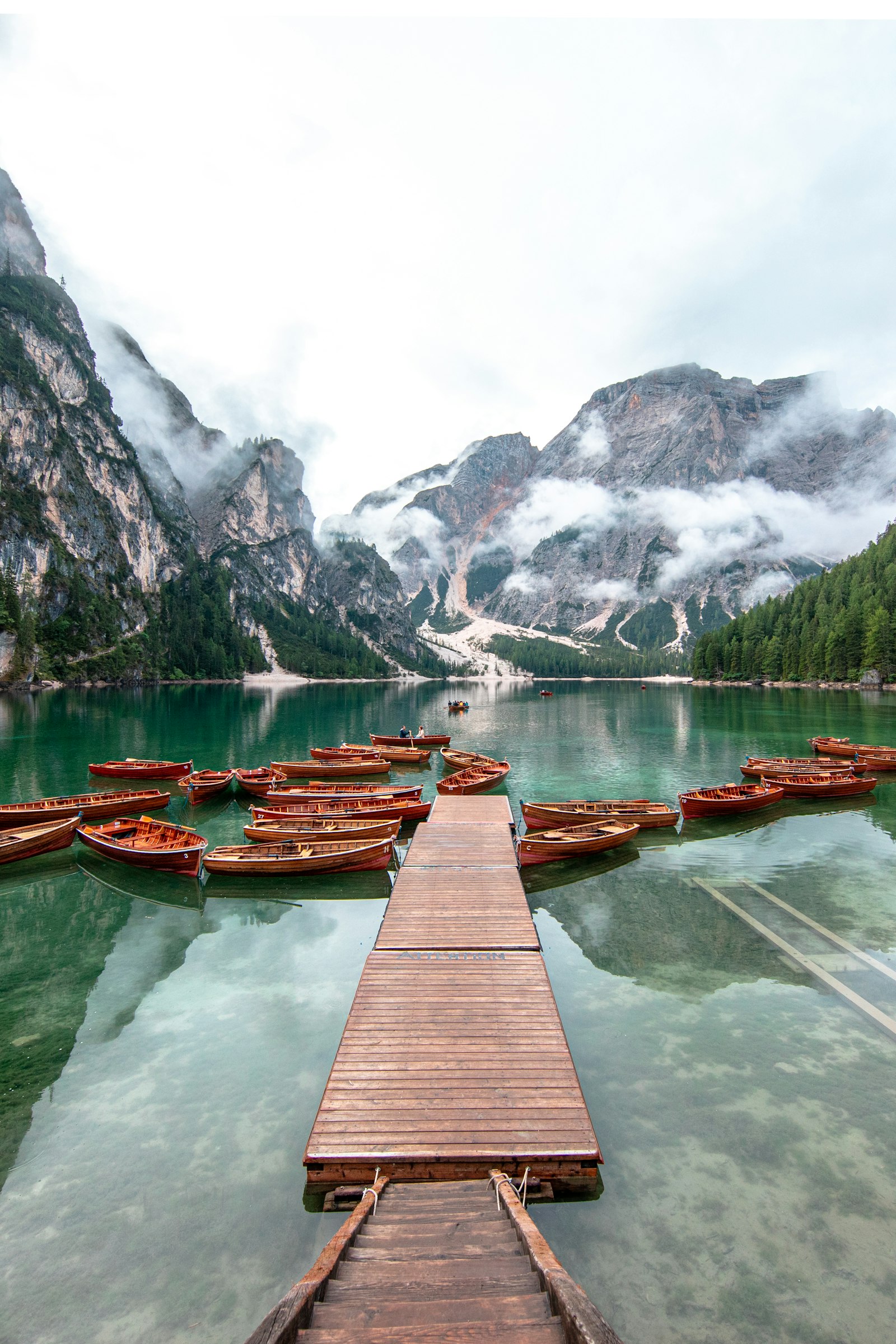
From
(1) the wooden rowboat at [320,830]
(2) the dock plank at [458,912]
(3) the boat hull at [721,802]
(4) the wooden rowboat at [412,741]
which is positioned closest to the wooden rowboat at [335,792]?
(1) the wooden rowboat at [320,830]

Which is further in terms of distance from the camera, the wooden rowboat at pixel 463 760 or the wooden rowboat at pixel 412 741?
the wooden rowboat at pixel 412 741

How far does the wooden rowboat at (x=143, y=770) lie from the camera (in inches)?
1924

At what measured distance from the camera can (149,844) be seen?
1180 inches

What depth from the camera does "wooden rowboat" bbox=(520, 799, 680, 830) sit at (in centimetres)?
3369

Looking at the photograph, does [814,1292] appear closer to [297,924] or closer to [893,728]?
[297,924]

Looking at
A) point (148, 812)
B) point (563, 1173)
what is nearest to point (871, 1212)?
point (563, 1173)

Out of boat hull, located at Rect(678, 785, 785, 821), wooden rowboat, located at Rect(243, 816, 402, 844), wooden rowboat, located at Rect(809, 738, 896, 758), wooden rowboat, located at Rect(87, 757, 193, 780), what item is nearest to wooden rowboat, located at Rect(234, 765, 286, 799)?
wooden rowboat, located at Rect(87, 757, 193, 780)

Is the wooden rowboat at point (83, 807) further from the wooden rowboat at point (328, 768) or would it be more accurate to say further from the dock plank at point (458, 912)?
the dock plank at point (458, 912)

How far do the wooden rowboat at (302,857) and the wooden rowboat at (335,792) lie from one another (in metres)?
8.77

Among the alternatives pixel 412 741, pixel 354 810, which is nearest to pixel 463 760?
pixel 412 741

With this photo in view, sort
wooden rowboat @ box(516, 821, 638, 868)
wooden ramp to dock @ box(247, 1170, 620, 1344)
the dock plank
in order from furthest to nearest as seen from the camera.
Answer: wooden rowboat @ box(516, 821, 638, 868)
the dock plank
wooden ramp to dock @ box(247, 1170, 620, 1344)

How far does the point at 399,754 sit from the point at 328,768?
969 centimetres

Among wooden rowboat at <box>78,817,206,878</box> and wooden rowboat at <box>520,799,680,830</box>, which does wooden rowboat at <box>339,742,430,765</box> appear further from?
wooden rowboat at <box>78,817,206,878</box>

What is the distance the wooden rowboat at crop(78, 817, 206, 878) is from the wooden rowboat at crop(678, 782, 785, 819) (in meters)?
29.0
